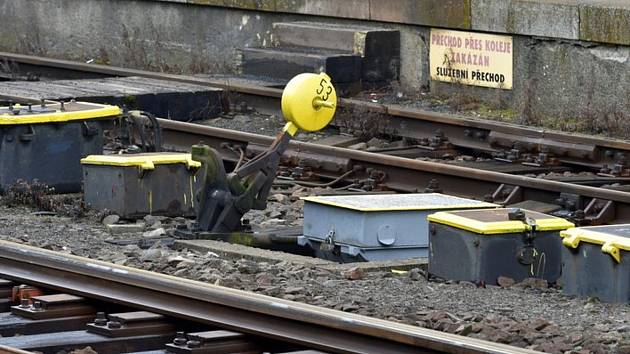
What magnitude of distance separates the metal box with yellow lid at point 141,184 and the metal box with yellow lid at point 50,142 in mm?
574

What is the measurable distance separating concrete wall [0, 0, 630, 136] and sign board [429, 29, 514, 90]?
0.10 m

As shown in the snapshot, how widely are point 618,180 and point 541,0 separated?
465 cm

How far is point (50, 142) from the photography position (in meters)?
12.1

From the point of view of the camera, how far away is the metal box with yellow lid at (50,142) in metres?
11.9

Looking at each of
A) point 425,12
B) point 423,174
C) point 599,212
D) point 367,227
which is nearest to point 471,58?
point 425,12

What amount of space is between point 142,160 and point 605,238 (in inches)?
158

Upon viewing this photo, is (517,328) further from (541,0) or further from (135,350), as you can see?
(541,0)

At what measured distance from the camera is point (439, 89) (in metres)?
18.0

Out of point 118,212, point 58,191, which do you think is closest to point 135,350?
point 118,212

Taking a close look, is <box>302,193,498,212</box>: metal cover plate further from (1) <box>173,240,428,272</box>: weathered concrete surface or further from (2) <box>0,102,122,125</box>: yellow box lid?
(2) <box>0,102,122,125</box>: yellow box lid

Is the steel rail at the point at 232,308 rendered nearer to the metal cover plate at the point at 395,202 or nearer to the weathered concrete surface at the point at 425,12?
the metal cover plate at the point at 395,202

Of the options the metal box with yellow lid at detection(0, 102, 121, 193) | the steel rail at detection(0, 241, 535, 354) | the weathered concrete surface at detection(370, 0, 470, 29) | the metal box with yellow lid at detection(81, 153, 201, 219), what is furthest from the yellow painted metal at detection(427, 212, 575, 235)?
the weathered concrete surface at detection(370, 0, 470, 29)

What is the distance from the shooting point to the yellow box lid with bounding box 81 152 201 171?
36.9 feet

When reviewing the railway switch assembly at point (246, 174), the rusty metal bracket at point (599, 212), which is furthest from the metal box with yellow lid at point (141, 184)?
the rusty metal bracket at point (599, 212)
